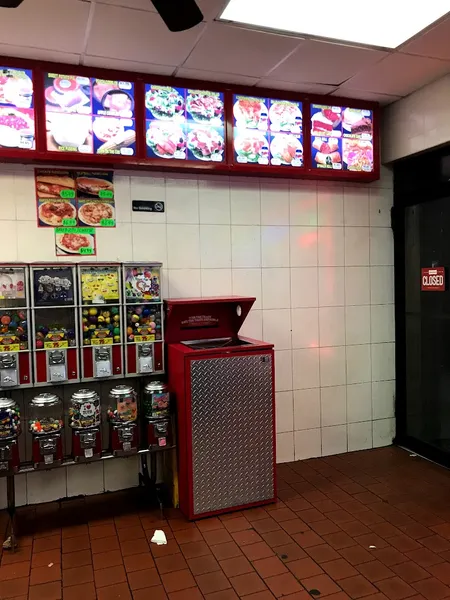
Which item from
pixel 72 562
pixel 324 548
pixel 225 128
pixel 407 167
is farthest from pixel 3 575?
pixel 407 167

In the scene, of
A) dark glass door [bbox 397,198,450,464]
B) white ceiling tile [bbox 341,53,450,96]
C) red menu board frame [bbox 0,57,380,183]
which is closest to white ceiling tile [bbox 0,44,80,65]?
red menu board frame [bbox 0,57,380,183]

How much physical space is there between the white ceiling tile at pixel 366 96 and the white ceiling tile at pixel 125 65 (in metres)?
1.50

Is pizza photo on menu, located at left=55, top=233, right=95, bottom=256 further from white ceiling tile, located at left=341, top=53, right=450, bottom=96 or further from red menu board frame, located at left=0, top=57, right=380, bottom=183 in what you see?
white ceiling tile, located at left=341, top=53, right=450, bottom=96

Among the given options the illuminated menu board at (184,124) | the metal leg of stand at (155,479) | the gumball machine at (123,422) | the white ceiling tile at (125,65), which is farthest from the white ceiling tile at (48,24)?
the metal leg of stand at (155,479)

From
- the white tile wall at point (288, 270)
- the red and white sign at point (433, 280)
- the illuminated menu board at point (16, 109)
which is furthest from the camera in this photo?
the red and white sign at point (433, 280)

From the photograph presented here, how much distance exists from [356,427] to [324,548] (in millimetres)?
1854

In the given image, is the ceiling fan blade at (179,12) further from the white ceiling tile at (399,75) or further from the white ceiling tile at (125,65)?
the white ceiling tile at (399,75)

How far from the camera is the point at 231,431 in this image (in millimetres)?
3650

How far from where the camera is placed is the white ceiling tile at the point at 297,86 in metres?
4.07

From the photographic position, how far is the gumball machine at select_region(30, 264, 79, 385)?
3.45 m

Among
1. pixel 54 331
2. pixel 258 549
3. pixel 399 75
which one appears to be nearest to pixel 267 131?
pixel 399 75

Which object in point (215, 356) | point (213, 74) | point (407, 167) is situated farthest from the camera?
point (407, 167)

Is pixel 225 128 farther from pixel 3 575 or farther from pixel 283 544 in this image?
pixel 3 575

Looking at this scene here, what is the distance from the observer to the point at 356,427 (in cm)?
484
